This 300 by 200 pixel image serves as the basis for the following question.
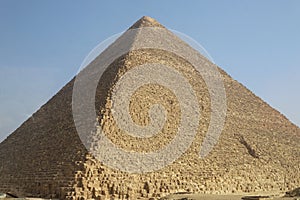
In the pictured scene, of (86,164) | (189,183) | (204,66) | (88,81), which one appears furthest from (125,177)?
(204,66)

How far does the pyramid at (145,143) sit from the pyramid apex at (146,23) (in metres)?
0.08

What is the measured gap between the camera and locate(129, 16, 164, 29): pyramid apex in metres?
38.0

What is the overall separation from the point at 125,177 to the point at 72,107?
9.44m

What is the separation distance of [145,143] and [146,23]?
1581 centimetres

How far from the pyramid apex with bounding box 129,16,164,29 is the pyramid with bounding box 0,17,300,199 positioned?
8 cm

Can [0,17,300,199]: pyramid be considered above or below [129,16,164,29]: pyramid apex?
below

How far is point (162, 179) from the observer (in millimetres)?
23078

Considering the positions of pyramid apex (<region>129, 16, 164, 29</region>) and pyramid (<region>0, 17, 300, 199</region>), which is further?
pyramid apex (<region>129, 16, 164, 29</region>)

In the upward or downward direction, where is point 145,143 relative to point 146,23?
downward

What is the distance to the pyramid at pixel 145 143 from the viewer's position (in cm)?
2214

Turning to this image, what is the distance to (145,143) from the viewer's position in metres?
24.3

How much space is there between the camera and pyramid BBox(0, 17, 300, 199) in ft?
72.6

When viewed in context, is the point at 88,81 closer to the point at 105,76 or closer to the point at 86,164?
the point at 105,76

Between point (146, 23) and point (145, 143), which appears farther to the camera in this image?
point (146, 23)
